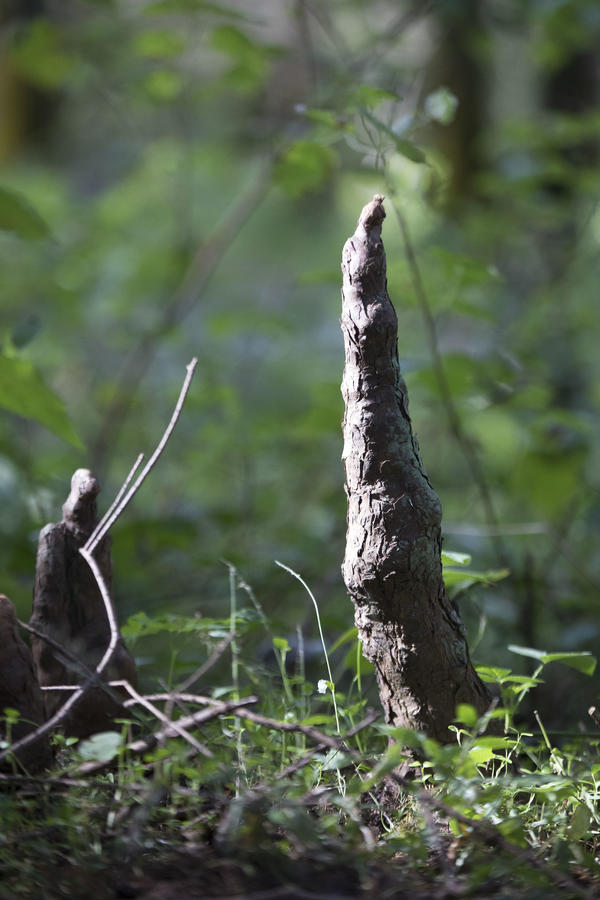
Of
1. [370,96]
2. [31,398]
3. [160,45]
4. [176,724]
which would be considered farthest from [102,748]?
[160,45]

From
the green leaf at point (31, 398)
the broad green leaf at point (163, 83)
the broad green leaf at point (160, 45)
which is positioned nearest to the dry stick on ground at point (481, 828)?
the green leaf at point (31, 398)

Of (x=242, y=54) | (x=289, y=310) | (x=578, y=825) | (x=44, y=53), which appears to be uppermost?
(x=44, y=53)

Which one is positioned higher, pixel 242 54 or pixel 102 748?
pixel 242 54

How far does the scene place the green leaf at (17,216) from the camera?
Answer: 148cm

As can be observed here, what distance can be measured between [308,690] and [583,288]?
10.3 feet

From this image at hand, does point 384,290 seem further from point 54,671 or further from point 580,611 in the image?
point 580,611

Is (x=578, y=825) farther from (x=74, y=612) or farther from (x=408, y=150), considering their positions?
(x=408, y=150)

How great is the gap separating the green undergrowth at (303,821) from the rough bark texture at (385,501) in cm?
11

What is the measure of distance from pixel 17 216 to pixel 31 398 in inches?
15.7

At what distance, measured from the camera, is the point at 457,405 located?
282 cm

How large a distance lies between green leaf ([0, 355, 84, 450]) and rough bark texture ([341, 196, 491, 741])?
570mm

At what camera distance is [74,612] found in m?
1.08

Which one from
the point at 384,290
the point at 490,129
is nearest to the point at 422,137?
the point at 490,129

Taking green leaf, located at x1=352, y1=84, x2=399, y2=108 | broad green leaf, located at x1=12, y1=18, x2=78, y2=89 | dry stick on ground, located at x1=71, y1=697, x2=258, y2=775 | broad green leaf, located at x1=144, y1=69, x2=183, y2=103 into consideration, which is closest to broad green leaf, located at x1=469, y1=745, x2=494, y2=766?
dry stick on ground, located at x1=71, y1=697, x2=258, y2=775
